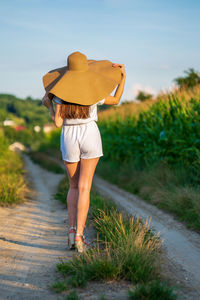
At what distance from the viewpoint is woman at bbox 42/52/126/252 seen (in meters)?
3.59

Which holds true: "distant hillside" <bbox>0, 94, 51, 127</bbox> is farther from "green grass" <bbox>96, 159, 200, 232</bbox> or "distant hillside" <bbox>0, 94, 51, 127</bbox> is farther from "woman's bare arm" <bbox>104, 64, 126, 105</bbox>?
"woman's bare arm" <bbox>104, 64, 126, 105</bbox>

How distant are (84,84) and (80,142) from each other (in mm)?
614

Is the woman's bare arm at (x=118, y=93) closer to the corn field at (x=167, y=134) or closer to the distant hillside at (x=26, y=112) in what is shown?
the corn field at (x=167, y=134)

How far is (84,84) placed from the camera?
11.5 ft

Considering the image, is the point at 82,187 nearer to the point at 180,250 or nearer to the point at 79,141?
the point at 79,141

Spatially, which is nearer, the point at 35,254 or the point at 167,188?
the point at 35,254

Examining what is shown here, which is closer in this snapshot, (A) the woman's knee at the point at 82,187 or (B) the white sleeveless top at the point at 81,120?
(B) the white sleeveless top at the point at 81,120

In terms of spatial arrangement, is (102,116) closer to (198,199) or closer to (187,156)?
(187,156)

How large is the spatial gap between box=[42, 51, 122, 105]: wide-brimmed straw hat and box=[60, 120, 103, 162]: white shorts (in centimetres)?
33

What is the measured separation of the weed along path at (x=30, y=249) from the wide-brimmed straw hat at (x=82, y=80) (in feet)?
5.58

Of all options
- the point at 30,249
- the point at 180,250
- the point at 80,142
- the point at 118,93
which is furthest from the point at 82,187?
the point at 180,250

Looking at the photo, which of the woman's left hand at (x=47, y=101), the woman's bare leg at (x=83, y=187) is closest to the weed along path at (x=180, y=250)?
the woman's bare leg at (x=83, y=187)

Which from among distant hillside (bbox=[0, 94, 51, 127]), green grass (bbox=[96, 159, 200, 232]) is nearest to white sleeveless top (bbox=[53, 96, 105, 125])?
Result: green grass (bbox=[96, 159, 200, 232])

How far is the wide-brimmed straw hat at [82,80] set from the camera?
3457 mm
